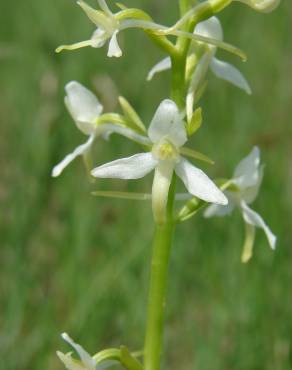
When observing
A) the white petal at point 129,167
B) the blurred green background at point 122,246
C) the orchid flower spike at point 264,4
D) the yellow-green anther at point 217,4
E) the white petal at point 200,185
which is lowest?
the blurred green background at point 122,246

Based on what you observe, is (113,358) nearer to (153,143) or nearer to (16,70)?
(153,143)

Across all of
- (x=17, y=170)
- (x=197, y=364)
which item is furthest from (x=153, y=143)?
(x=17, y=170)

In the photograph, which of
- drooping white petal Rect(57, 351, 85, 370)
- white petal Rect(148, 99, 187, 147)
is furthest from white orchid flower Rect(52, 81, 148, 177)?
drooping white petal Rect(57, 351, 85, 370)

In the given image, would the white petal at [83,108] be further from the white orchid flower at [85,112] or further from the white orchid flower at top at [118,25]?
the white orchid flower at top at [118,25]

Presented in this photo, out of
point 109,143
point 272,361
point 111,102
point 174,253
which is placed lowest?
point 272,361

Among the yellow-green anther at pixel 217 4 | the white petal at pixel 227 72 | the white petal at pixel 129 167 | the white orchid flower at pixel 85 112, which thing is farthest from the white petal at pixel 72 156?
the yellow-green anther at pixel 217 4
